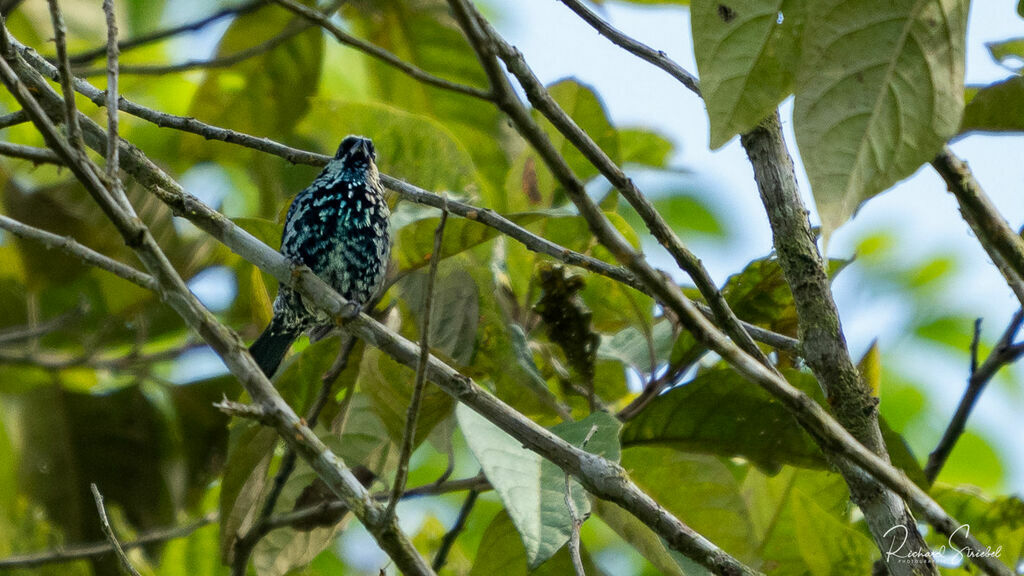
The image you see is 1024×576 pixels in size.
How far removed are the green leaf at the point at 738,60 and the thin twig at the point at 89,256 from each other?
124 centimetres

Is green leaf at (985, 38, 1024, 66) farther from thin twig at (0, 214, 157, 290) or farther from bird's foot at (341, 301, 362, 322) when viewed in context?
thin twig at (0, 214, 157, 290)

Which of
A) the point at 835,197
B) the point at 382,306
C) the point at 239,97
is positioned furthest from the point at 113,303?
the point at 835,197

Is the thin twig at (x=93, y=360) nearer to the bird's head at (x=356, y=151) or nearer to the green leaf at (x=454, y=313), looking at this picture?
the bird's head at (x=356, y=151)

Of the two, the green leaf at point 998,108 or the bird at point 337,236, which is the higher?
the bird at point 337,236

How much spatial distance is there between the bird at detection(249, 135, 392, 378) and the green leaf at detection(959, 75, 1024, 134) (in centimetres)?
230

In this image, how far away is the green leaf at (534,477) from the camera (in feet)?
6.94

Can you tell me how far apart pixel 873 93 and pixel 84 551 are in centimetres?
356

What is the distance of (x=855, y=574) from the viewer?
2.75 metres

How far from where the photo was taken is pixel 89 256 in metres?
2.24

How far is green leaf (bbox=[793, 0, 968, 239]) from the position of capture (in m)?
1.59

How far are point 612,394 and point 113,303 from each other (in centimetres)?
249

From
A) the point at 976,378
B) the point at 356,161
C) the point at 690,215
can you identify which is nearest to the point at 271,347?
the point at 356,161

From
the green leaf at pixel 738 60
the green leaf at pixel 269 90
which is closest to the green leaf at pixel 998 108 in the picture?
the green leaf at pixel 738 60

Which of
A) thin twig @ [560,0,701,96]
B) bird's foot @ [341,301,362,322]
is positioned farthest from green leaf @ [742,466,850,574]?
bird's foot @ [341,301,362,322]
